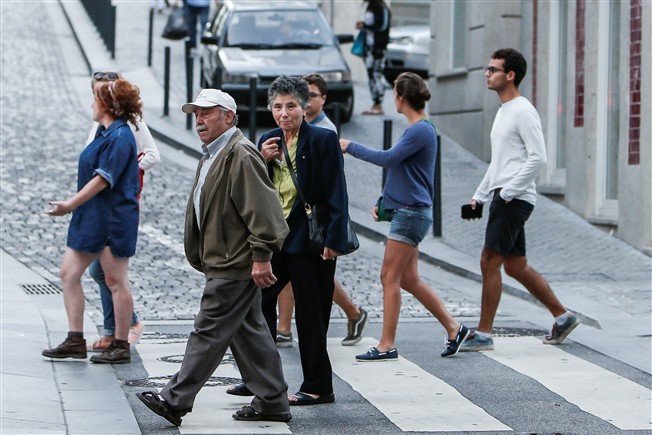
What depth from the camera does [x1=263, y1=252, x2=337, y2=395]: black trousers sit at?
7.65 metres

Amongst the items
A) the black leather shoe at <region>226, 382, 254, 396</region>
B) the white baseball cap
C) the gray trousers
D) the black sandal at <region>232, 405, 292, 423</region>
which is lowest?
the black leather shoe at <region>226, 382, 254, 396</region>

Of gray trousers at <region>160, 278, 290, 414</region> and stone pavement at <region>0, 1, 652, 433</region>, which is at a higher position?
gray trousers at <region>160, 278, 290, 414</region>

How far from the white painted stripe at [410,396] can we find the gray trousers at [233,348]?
65cm

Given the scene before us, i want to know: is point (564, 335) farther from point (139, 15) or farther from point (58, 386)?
point (139, 15)

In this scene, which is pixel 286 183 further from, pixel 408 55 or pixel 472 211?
pixel 408 55

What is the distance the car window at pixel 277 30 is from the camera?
20.8m

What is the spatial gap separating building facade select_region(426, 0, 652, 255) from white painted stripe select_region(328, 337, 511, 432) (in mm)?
5863

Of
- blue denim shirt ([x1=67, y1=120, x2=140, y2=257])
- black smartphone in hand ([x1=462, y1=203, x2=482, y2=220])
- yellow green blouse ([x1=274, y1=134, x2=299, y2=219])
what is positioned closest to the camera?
yellow green blouse ([x1=274, y1=134, x2=299, y2=219])

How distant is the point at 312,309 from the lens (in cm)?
768

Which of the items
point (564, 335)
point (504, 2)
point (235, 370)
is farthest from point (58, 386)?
point (504, 2)

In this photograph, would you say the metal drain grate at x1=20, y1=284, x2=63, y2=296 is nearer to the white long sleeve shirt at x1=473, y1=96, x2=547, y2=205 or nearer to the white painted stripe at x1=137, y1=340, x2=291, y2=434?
the white painted stripe at x1=137, y1=340, x2=291, y2=434

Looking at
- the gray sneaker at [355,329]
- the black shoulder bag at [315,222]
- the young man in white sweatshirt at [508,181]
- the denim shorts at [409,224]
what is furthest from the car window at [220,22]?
the black shoulder bag at [315,222]

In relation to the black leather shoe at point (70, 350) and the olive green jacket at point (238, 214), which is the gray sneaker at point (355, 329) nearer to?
the black leather shoe at point (70, 350)

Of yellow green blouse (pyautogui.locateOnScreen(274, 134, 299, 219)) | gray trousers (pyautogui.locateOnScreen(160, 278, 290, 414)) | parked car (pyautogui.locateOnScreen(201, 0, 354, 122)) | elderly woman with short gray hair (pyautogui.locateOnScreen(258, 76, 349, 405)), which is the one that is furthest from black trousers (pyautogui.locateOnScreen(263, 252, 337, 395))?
parked car (pyautogui.locateOnScreen(201, 0, 354, 122))
